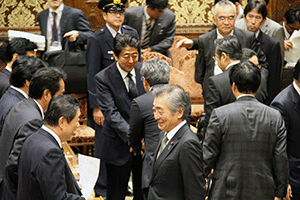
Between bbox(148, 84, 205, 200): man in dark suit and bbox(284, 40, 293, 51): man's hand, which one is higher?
bbox(148, 84, 205, 200): man in dark suit

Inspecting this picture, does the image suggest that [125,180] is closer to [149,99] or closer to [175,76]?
[149,99]

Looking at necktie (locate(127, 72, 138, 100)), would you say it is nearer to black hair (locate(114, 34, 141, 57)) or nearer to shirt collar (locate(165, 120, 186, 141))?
black hair (locate(114, 34, 141, 57))

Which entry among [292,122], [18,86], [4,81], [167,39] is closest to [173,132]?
[292,122]

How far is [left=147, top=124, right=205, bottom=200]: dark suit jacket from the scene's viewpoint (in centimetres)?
291

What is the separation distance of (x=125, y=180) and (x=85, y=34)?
2.14 m

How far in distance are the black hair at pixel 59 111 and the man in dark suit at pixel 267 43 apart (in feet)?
10.2

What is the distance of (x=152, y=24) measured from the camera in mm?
6145

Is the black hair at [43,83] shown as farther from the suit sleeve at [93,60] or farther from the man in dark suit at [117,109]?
the suit sleeve at [93,60]

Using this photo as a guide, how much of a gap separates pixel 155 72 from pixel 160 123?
80cm

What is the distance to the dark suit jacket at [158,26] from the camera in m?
6.08

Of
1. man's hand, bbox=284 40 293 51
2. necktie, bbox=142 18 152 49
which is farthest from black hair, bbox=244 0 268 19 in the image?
necktie, bbox=142 18 152 49

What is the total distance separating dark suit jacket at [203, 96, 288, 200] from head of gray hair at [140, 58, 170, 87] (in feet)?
2.27

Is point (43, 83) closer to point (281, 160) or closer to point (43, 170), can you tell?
point (43, 170)

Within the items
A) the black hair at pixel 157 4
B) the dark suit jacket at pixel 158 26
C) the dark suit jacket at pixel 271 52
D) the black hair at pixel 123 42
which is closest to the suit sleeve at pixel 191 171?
the black hair at pixel 123 42
